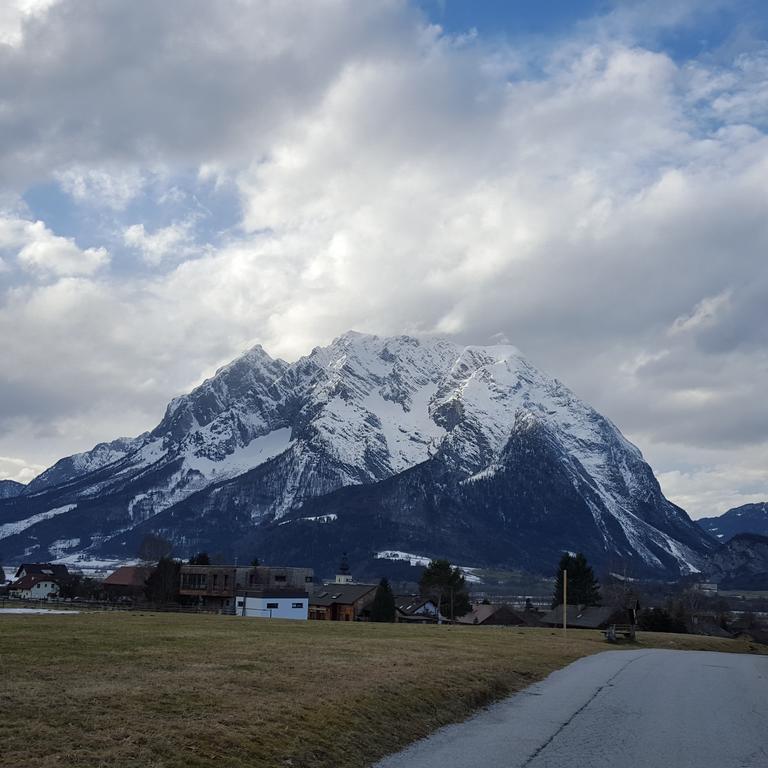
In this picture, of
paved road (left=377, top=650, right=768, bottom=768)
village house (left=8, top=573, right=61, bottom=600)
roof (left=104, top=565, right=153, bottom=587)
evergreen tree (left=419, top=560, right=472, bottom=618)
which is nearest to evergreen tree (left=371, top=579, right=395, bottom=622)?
evergreen tree (left=419, top=560, right=472, bottom=618)

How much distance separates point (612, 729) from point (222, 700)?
9.34 metres

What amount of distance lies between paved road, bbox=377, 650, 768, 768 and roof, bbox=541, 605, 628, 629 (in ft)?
270

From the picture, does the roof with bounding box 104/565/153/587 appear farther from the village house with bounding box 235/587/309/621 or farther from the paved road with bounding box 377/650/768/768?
the paved road with bounding box 377/650/768/768

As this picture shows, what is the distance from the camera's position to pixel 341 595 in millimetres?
131250

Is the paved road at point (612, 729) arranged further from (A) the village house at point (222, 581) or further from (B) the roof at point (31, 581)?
(B) the roof at point (31, 581)

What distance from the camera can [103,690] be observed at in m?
19.7

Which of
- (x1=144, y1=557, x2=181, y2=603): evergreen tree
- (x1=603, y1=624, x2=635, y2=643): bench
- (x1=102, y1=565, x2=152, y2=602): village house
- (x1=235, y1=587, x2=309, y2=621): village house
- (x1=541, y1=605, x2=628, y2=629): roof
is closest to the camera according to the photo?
(x1=603, y1=624, x2=635, y2=643): bench

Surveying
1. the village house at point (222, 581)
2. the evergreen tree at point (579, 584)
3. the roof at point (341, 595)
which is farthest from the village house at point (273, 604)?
the evergreen tree at point (579, 584)

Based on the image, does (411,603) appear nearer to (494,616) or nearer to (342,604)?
(494,616)

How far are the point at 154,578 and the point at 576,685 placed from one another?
11270 centimetres

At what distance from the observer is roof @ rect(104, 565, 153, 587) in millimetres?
146000

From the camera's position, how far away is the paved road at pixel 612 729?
17188 mm

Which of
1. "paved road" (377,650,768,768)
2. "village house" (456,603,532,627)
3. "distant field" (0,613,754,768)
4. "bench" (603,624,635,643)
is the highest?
"distant field" (0,613,754,768)

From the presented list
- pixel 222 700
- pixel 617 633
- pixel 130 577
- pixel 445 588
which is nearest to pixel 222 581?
pixel 130 577
